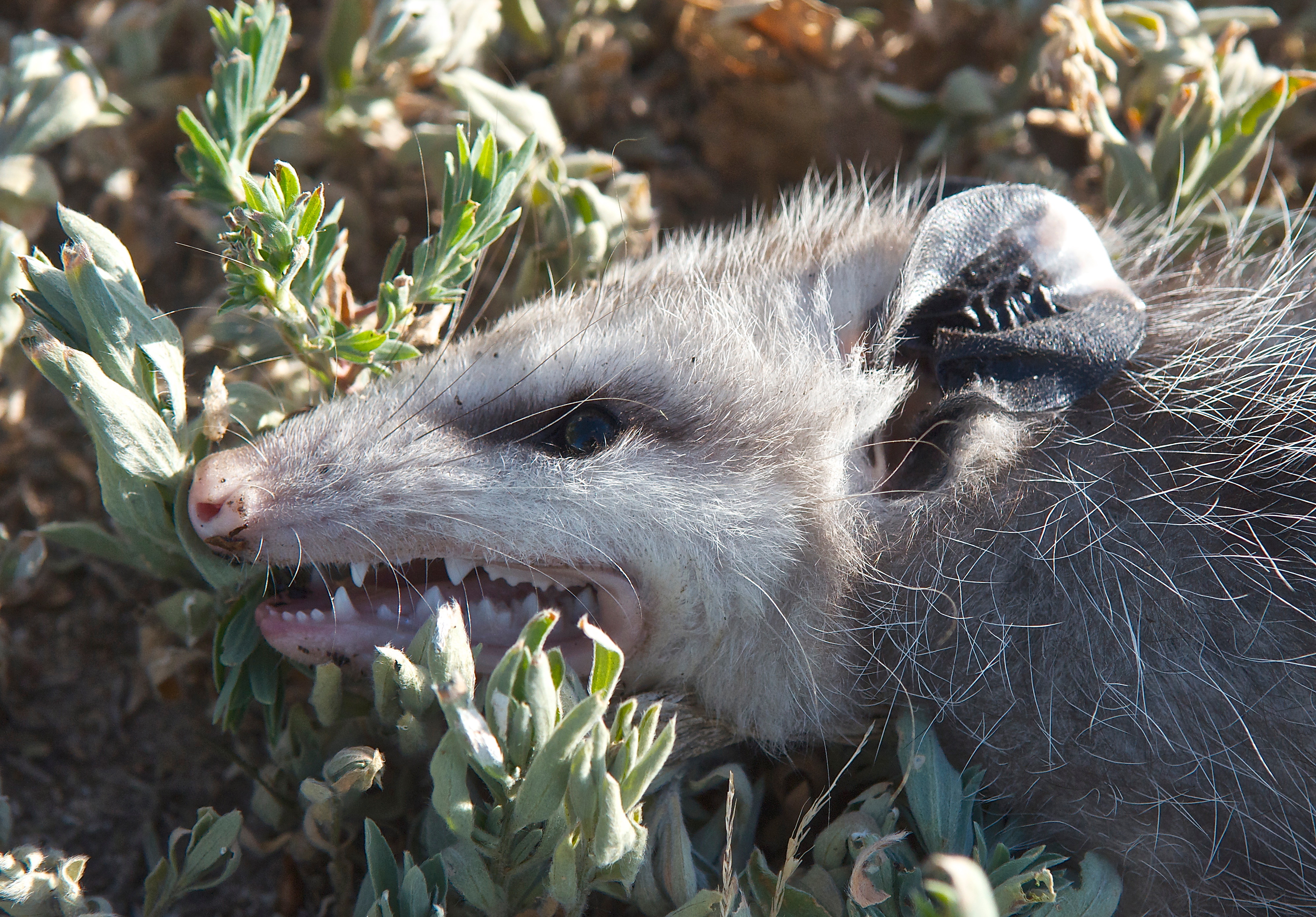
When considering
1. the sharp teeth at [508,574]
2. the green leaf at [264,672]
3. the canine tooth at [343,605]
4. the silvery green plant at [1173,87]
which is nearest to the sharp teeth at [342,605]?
the canine tooth at [343,605]

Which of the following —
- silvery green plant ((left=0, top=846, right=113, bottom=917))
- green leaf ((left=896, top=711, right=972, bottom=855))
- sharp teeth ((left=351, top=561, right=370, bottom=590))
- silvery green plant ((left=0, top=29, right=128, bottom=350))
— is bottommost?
green leaf ((left=896, top=711, right=972, bottom=855))

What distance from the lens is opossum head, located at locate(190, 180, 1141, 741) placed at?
1.65m

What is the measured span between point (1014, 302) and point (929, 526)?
0.39 meters

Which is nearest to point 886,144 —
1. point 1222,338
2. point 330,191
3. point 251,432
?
point 1222,338

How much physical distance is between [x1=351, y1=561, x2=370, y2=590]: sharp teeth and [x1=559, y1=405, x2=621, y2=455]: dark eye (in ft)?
1.22

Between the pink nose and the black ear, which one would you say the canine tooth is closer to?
the pink nose

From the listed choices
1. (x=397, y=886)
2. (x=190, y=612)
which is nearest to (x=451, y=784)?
(x=397, y=886)

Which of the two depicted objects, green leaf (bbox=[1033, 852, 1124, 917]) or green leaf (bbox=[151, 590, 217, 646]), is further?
green leaf (bbox=[151, 590, 217, 646])

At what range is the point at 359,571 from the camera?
171cm

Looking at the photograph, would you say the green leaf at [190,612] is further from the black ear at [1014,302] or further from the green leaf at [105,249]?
the black ear at [1014,302]

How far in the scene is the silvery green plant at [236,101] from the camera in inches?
68.9

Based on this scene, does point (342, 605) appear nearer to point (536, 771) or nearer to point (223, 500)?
point (223, 500)

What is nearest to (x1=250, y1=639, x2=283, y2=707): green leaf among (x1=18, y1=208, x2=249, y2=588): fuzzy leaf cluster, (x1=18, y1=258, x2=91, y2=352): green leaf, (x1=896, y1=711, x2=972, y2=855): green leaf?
(x1=18, y1=208, x2=249, y2=588): fuzzy leaf cluster

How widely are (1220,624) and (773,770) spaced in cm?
79
